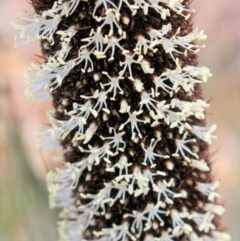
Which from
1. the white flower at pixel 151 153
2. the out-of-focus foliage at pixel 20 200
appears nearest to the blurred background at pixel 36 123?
the out-of-focus foliage at pixel 20 200

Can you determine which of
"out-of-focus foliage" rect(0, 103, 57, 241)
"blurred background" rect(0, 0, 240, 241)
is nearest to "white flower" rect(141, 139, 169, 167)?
"blurred background" rect(0, 0, 240, 241)

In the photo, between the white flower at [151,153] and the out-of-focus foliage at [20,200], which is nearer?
the white flower at [151,153]

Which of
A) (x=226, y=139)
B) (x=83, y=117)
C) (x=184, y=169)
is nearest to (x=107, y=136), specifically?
(x=83, y=117)

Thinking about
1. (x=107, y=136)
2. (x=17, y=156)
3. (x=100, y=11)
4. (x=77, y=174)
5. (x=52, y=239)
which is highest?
(x=100, y=11)

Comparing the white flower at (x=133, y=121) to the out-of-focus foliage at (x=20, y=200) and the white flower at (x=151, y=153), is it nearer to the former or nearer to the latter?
the white flower at (x=151, y=153)

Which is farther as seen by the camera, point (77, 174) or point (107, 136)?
point (77, 174)

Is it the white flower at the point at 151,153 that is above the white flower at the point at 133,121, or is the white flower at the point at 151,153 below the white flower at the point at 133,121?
below

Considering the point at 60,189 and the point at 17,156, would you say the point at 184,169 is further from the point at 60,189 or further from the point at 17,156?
the point at 17,156

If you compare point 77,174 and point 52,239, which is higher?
point 77,174

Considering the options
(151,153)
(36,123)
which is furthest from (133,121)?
(36,123)
